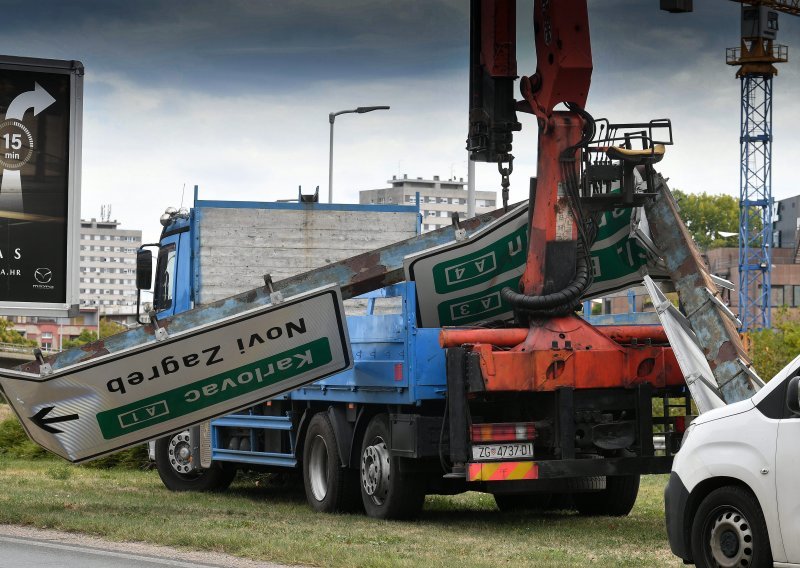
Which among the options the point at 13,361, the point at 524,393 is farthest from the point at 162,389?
the point at 13,361

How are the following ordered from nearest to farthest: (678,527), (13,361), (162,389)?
(678,527) → (162,389) → (13,361)

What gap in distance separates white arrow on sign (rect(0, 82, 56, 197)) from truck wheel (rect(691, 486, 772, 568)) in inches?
421

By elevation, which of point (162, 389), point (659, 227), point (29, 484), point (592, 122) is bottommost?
point (29, 484)

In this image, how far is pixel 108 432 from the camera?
52.3 ft

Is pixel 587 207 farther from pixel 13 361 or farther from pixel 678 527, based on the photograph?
pixel 13 361

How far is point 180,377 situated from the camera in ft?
52.0

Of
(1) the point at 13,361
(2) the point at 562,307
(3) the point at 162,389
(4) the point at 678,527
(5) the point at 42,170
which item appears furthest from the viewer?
(1) the point at 13,361

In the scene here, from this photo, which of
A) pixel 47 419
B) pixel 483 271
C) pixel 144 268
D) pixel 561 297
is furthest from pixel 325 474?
pixel 144 268

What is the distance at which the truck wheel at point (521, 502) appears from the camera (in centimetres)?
1756

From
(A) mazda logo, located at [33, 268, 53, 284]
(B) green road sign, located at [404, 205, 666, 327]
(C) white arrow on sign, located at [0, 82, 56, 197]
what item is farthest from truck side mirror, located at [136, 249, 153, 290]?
(B) green road sign, located at [404, 205, 666, 327]

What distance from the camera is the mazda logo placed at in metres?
18.6

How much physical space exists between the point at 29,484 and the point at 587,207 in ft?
31.4

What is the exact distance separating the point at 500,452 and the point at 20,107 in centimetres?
762

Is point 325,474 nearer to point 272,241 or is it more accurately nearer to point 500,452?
point 500,452
